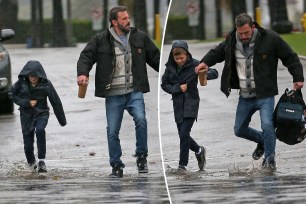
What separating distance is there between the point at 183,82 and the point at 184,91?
0.84 ft

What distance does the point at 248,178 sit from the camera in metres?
7.05

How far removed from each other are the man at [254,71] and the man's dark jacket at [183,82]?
0.13m

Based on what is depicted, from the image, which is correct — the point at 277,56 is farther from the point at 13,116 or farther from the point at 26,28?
the point at 26,28

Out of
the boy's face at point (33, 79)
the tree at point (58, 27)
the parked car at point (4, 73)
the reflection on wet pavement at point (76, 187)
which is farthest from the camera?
the tree at point (58, 27)

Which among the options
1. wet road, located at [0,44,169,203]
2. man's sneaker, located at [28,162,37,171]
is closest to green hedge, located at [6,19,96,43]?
wet road, located at [0,44,169,203]

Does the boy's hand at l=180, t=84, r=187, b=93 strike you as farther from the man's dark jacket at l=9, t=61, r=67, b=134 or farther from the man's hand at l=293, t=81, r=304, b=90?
the man's dark jacket at l=9, t=61, r=67, b=134

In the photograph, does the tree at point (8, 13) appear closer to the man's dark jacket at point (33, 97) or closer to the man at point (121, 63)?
the man's dark jacket at point (33, 97)

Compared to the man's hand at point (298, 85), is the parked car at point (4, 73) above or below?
below

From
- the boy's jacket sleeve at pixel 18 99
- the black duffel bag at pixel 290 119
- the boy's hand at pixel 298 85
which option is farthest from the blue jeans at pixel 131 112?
the boy's hand at pixel 298 85

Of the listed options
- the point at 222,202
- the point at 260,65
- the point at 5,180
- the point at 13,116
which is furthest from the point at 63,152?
the point at 222,202

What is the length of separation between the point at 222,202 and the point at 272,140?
1.27 m

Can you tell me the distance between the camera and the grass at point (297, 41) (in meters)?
7.27

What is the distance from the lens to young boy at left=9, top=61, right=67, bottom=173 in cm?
1367

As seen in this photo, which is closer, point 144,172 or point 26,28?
point 144,172
